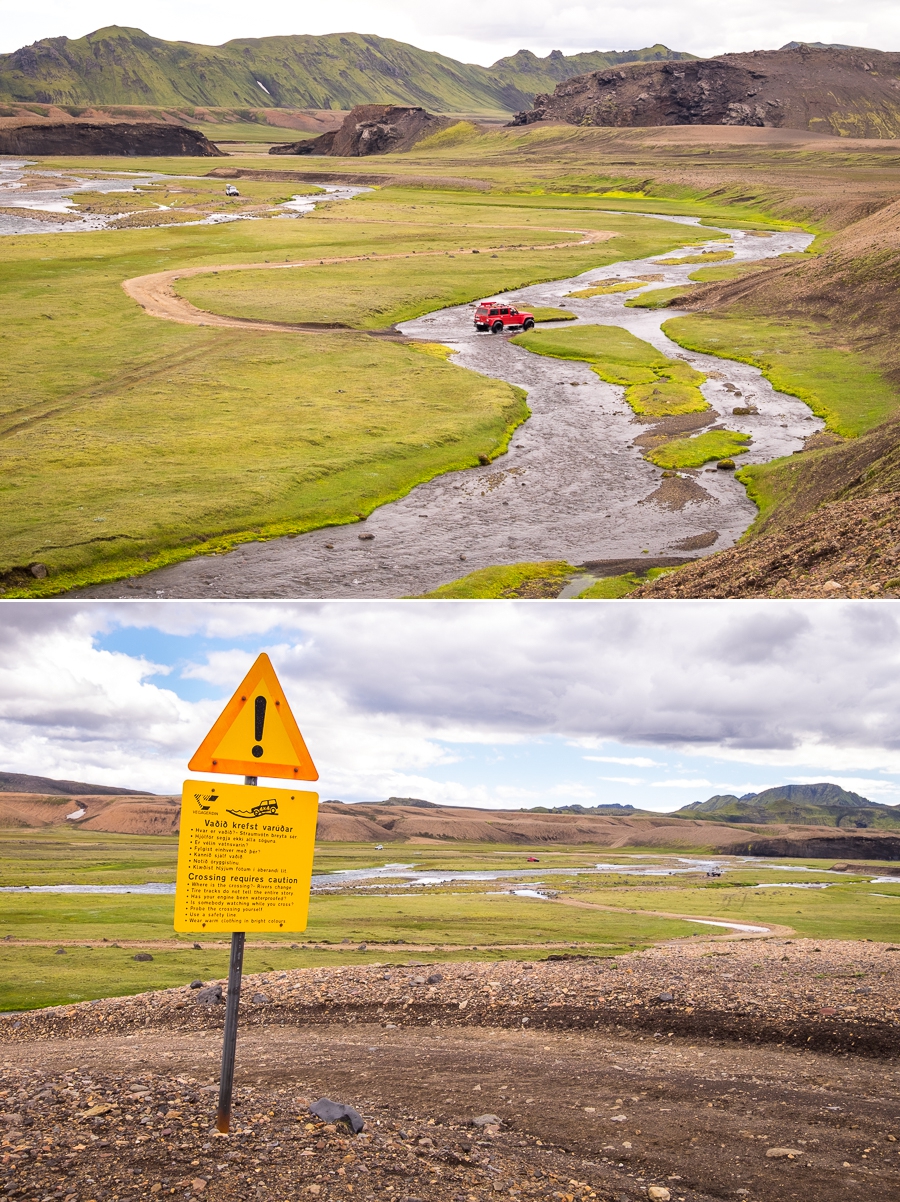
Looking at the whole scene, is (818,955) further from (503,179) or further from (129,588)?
(503,179)

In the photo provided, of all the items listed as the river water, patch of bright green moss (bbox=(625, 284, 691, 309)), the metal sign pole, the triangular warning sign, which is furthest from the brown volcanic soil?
patch of bright green moss (bbox=(625, 284, 691, 309))

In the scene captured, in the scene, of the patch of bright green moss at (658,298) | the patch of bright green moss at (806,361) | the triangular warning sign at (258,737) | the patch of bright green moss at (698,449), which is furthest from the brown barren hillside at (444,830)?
the triangular warning sign at (258,737)

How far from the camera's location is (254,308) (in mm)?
67125

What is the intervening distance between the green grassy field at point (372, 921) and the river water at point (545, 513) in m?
10.6

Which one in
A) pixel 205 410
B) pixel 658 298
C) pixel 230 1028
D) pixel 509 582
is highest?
pixel 658 298

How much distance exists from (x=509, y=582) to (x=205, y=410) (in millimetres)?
21523

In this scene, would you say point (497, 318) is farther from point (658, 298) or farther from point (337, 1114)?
point (337, 1114)

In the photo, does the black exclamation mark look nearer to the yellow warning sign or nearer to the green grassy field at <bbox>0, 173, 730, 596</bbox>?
the yellow warning sign

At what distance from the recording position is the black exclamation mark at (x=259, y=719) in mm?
8766

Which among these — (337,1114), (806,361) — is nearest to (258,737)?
(337,1114)

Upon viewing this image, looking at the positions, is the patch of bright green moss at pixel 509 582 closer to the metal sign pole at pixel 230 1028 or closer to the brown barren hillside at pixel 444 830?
the metal sign pole at pixel 230 1028

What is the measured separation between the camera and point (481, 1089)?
1159cm

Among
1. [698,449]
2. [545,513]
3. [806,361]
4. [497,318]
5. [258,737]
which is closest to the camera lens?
[258,737]

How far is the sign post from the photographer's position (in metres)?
8.36
